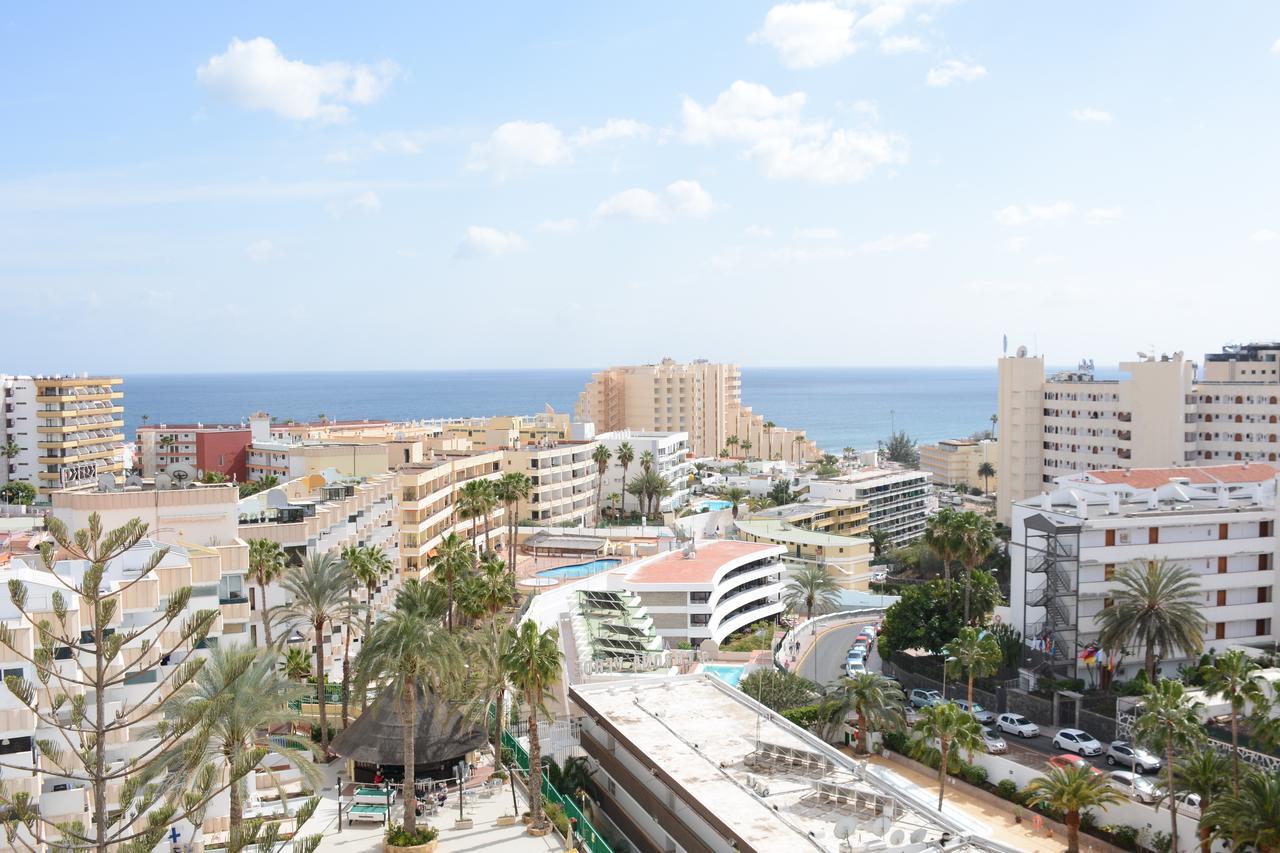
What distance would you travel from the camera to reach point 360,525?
188ft

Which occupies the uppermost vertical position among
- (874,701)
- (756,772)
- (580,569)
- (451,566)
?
(451,566)

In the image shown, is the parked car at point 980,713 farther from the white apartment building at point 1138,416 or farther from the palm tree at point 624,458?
the palm tree at point 624,458

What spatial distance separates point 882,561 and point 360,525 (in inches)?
2238

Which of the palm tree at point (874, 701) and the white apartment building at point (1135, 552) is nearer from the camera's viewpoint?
the palm tree at point (874, 701)

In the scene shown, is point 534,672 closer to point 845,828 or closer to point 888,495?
point 845,828

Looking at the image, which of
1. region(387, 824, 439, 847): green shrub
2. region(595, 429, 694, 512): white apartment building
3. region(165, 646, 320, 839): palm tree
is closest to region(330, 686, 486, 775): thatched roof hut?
region(387, 824, 439, 847): green shrub

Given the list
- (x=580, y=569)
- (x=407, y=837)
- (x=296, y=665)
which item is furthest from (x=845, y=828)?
(x=580, y=569)

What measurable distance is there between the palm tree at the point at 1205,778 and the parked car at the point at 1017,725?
12191 mm

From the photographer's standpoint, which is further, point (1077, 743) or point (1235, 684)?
point (1077, 743)

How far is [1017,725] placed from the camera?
4262 cm

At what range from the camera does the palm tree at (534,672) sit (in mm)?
32781

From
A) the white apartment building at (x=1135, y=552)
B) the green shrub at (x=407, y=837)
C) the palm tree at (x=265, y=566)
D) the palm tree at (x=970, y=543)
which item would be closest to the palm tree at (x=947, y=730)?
the green shrub at (x=407, y=837)

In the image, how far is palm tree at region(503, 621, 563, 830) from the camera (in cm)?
3278

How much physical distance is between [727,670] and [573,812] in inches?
660
